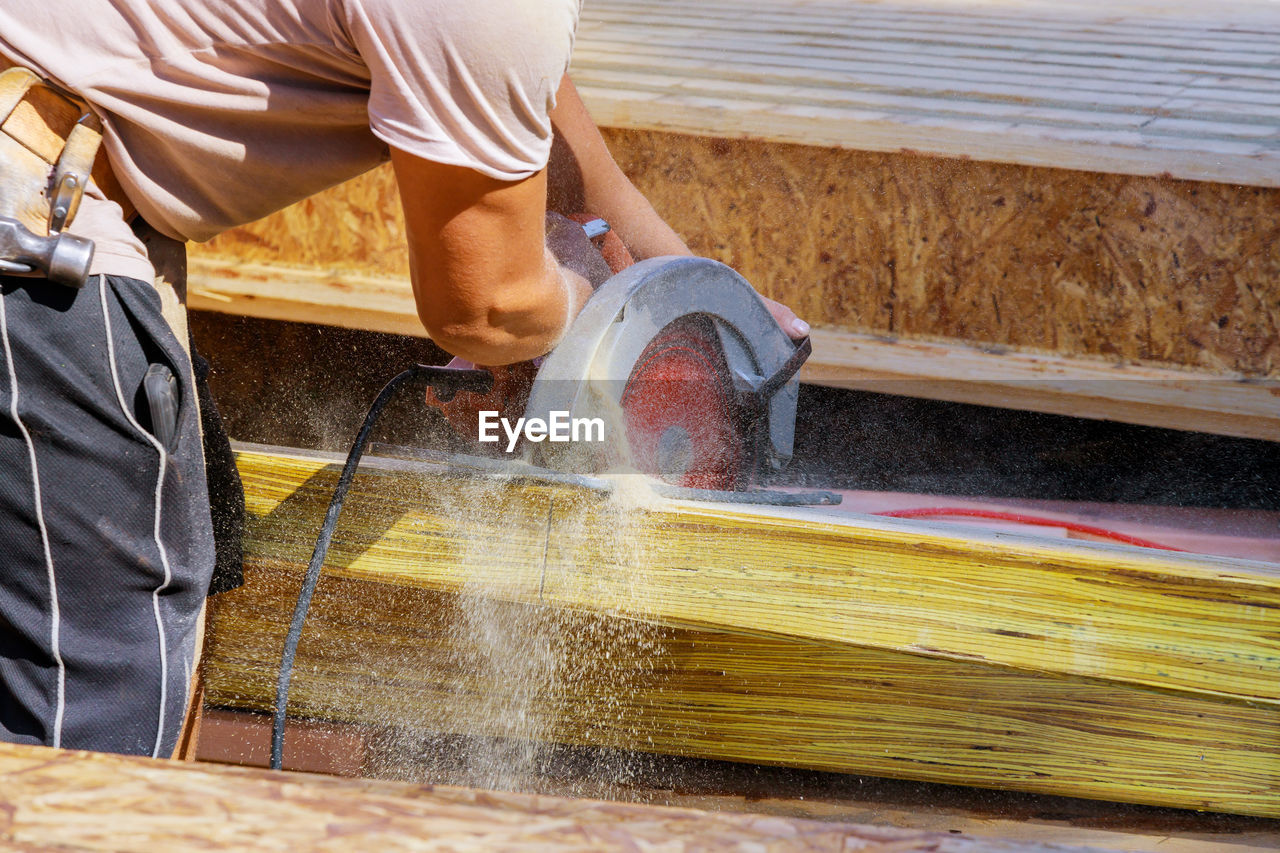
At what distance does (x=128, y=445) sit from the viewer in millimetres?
975

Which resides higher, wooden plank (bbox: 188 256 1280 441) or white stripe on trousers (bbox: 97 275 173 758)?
wooden plank (bbox: 188 256 1280 441)

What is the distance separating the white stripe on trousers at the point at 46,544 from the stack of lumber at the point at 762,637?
0.34 m

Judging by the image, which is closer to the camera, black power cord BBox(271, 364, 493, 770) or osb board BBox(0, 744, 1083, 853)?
osb board BBox(0, 744, 1083, 853)

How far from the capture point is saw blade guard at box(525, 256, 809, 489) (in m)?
1.30

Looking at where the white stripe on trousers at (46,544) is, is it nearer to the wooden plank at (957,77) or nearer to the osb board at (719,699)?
the osb board at (719,699)

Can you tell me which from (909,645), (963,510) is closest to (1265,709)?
(909,645)

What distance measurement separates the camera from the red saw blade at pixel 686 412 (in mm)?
1480

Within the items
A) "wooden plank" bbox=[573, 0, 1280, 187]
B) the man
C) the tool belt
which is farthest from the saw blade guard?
A: "wooden plank" bbox=[573, 0, 1280, 187]

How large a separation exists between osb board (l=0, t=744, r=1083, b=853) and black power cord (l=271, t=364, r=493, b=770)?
0.65m

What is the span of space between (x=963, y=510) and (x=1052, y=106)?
101 centimetres

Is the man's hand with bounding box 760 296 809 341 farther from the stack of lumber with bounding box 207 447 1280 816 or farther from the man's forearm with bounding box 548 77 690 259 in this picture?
the stack of lumber with bounding box 207 447 1280 816

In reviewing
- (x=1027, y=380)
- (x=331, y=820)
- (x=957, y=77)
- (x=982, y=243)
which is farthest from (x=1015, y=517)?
(x=331, y=820)

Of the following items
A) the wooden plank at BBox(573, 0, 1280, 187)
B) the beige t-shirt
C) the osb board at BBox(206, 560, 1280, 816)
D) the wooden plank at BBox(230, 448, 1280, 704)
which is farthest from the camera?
the wooden plank at BBox(573, 0, 1280, 187)

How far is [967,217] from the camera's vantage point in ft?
7.22
